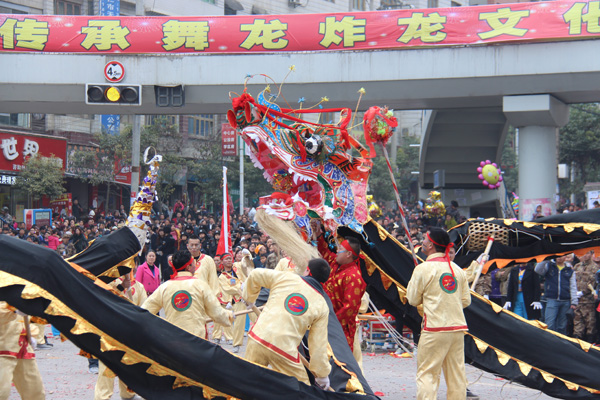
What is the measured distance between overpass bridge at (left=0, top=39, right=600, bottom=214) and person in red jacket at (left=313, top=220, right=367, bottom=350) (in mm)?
8208

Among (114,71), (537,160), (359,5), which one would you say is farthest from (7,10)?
(359,5)

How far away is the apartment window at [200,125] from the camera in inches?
1355

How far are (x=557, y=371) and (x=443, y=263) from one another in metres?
1.74

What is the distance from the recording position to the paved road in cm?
834

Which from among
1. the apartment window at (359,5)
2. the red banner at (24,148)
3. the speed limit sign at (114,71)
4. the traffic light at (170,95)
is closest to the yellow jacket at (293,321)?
the traffic light at (170,95)

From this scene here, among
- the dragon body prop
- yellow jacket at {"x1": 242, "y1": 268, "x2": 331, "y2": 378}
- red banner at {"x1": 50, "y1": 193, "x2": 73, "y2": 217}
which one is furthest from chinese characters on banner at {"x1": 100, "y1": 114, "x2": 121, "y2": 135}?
yellow jacket at {"x1": 242, "y1": 268, "x2": 331, "y2": 378}

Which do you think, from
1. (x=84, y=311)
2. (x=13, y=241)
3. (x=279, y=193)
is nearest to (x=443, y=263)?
(x=279, y=193)

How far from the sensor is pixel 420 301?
276 inches

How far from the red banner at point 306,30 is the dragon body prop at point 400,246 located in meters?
7.55

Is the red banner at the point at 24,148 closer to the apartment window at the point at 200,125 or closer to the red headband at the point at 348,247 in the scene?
the apartment window at the point at 200,125

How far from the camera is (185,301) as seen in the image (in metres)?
6.68

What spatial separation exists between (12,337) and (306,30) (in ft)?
35.2

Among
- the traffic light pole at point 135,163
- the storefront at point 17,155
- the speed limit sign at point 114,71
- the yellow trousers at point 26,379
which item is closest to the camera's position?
the yellow trousers at point 26,379

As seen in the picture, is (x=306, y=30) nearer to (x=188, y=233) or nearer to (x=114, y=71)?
(x=114, y=71)
